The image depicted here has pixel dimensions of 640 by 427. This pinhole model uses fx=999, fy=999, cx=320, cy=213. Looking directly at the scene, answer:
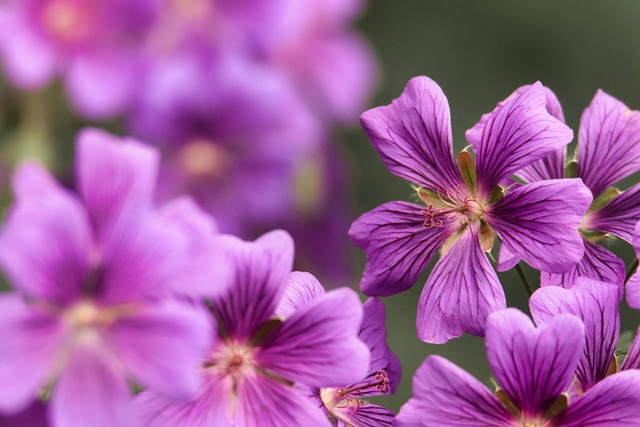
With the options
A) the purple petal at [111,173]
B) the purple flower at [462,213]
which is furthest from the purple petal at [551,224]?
the purple petal at [111,173]

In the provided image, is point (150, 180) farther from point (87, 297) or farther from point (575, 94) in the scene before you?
point (575, 94)

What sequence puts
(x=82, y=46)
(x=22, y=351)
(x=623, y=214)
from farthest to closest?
(x=82, y=46)
(x=623, y=214)
(x=22, y=351)

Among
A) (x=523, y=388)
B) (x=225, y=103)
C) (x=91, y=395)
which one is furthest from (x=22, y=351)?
(x=225, y=103)

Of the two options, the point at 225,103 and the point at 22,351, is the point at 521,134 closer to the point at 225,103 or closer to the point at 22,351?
the point at 22,351

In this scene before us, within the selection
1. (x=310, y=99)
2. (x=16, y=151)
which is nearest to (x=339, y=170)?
(x=310, y=99)

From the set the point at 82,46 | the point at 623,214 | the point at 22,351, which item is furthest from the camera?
the point at 82,46
